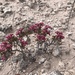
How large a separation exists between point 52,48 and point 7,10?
2.93m

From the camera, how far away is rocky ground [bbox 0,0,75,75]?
6.02 m

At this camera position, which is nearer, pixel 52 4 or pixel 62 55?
pixel 62 55

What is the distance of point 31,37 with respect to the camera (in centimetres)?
721

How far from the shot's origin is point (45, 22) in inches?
307

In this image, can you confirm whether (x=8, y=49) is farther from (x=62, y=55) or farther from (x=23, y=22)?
(x=23, y=22)

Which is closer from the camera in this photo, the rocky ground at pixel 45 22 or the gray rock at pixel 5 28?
the rocky ground at pixel 45 22

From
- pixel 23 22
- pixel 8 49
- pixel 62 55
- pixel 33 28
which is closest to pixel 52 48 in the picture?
pixel 62 55

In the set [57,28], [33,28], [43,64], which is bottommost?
[43,64]

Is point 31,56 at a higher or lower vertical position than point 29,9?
lower

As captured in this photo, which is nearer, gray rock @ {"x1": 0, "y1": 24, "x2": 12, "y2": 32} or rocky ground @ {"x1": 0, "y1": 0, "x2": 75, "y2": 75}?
rocky ground @ {"x1": 0, "y1": 0, "x2": 75, "y2": 75}

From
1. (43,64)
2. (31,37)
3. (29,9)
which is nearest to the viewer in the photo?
(43,64)

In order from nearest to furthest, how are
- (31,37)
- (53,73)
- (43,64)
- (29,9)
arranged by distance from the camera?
1. (53,73)
2. (43,64)
3. (31,37)
4. (29,9)

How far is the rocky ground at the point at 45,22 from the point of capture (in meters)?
6.02

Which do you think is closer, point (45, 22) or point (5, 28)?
point (5, 28)
